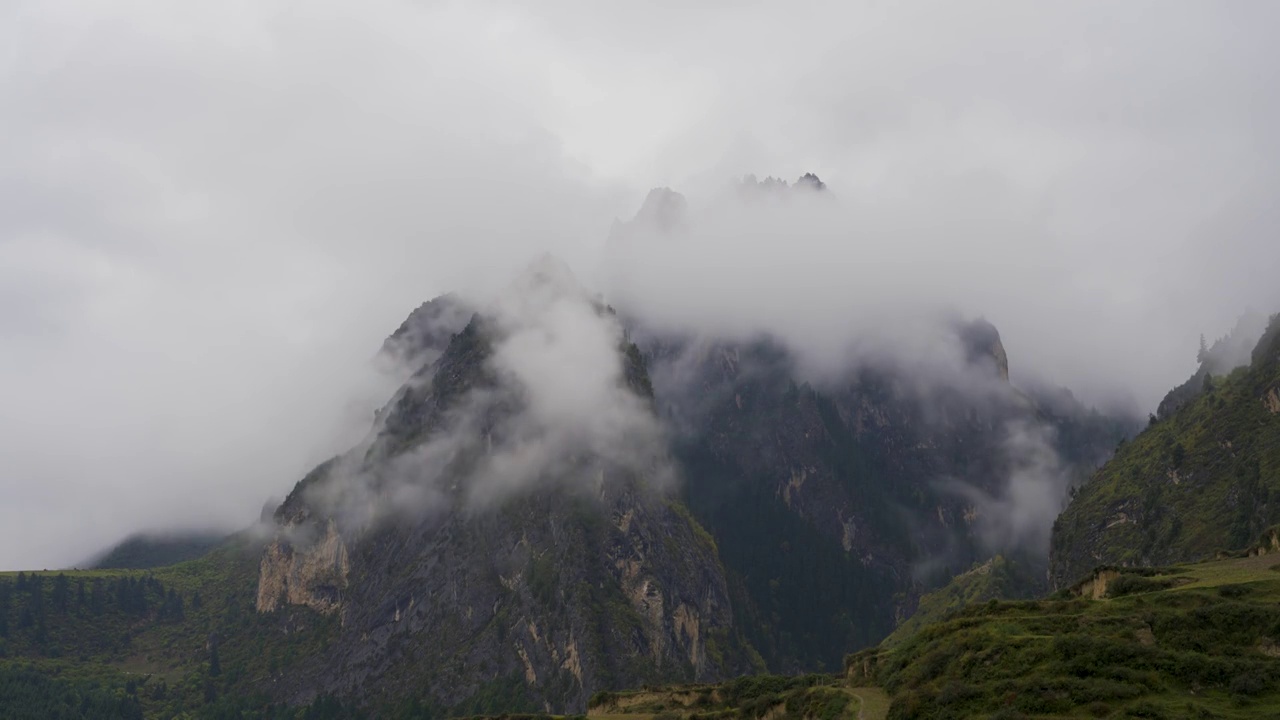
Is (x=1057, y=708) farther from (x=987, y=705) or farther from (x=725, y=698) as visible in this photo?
(x=725, y=698)

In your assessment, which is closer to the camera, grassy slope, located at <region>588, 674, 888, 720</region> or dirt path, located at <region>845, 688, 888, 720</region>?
dirt path, located at <region>845, 688, 888, 720</region>

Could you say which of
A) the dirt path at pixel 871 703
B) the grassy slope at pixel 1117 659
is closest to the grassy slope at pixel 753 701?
the dirt path at pixel 871 703

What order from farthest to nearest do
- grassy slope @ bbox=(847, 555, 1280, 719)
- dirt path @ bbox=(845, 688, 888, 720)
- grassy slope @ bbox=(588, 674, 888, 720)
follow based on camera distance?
grassy slope @ bbox=(588, 674, 888, 720) < dirt path @ bbox=(845, 688, 888, 720) < grassy slope @ bbox=(847, 555, 1280, 719)

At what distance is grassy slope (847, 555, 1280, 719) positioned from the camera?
256ft

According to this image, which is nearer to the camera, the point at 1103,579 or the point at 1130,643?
the point at 1130,643

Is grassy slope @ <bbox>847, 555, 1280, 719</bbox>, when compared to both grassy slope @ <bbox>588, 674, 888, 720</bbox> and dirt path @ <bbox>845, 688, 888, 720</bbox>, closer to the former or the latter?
dirt path @ <bbox>845, 688, 888, 720</bbox>

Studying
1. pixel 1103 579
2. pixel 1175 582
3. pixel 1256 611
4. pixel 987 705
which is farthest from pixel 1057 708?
pixel 1103 579

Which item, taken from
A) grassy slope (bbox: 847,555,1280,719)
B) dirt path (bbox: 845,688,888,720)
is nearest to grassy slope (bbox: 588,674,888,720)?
dirt path (bbox: 845,688,888,720)

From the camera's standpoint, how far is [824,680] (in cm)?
14550

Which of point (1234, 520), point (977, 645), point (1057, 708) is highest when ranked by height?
point (1234, 520)

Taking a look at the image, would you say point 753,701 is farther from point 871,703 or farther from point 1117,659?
point 1117,659

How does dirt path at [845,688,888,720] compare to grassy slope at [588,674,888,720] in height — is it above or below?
below

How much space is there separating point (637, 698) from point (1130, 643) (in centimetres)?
8386

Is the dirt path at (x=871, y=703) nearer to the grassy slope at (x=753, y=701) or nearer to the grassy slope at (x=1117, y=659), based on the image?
the grassy slope at (x=753, y=701)
